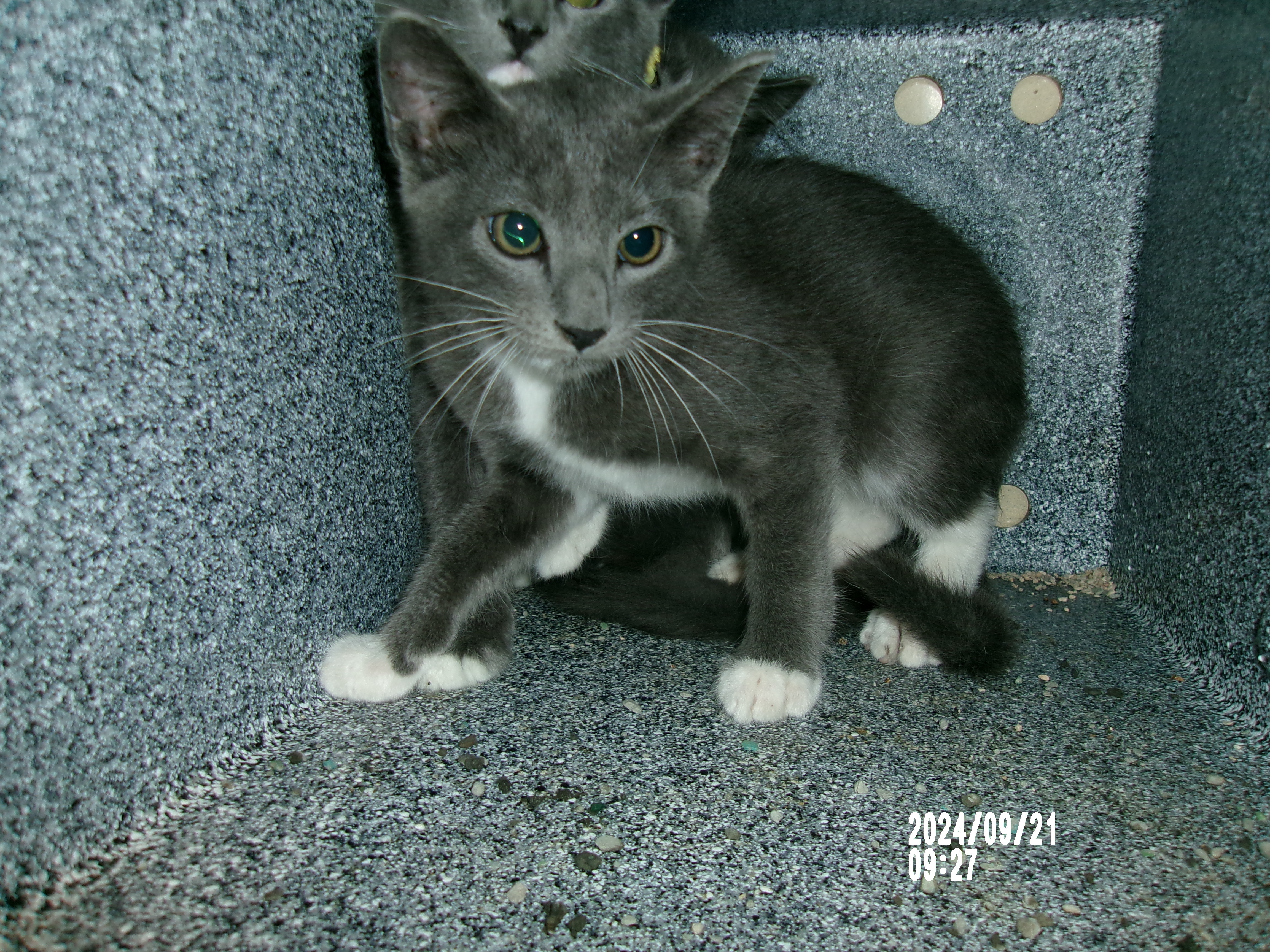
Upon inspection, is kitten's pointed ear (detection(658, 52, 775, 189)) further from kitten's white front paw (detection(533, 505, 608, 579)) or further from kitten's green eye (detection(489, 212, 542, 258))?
kitten's white front paw (detection(533, 505, 608, 579))

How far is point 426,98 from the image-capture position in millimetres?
895

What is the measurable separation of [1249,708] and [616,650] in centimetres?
68

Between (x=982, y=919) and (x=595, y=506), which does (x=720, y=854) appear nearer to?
(x=982, y=919)

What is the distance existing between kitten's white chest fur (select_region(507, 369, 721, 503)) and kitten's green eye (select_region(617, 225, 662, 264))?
175mm

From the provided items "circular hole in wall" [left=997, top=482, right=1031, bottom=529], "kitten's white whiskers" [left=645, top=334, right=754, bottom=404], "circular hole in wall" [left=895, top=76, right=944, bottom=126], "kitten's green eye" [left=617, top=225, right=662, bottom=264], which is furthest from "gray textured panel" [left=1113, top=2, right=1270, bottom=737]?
"kitten's green eye" [left=617, top=225, right=662, bottom=264]

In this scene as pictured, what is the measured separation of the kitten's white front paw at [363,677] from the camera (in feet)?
3.08

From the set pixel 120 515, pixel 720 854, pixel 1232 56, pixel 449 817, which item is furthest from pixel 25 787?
pixel 1232 56

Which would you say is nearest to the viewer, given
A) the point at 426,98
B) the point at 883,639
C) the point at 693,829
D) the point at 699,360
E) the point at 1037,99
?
the point at 693,829

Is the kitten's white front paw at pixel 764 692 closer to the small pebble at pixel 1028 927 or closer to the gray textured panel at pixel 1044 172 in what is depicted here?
the small pebble at pixel 1028 927

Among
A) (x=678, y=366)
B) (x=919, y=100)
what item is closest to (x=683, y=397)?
(x=678, y=366)

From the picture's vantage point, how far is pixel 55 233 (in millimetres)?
621

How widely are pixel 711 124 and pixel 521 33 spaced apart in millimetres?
254

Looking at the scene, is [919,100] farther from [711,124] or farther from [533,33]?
[533,33]
